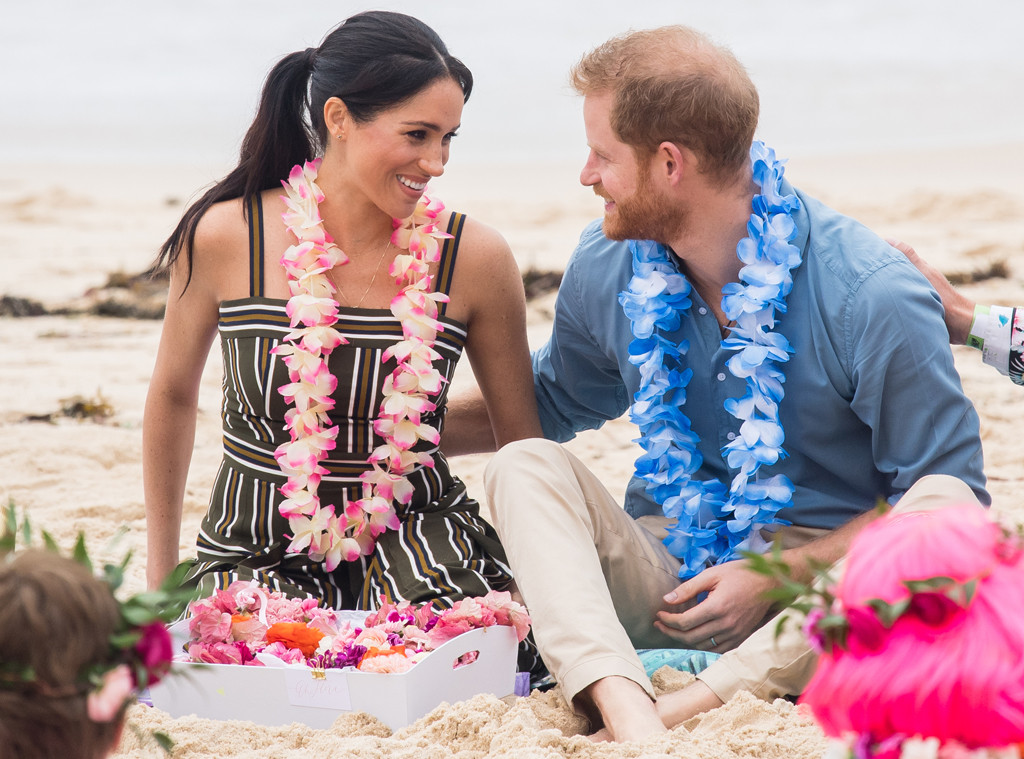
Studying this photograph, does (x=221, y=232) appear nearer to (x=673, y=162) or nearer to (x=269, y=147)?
(x=269, y=147)

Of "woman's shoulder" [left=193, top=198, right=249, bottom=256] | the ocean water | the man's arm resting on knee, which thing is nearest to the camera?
the man's arm resting on knee

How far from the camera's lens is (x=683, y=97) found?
287 cm

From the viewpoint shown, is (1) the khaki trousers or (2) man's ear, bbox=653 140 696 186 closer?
(1) the khaki trousers

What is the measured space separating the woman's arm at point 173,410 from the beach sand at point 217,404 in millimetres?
442

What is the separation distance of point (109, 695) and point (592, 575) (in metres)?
1.50

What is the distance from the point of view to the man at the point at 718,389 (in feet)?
8.68

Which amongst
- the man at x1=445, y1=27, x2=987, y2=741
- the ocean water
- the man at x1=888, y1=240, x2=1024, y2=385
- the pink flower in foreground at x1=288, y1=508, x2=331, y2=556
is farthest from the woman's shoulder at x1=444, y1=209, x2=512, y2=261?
the ocean water

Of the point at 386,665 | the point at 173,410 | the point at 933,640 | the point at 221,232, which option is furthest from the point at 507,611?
the point at 933,640

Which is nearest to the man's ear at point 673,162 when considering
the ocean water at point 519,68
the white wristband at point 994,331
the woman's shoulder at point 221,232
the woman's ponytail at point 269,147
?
the white wristband at point 994,331

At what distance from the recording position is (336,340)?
295 cm

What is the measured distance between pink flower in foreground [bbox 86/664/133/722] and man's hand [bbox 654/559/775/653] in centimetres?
180

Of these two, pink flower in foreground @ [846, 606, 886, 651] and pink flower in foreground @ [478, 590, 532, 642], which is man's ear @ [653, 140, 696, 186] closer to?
pink flower in foreground @ [478, 590, 532, 642]

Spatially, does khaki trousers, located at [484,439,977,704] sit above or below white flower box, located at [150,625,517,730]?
above

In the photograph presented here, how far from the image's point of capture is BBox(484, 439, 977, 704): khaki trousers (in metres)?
2.43
